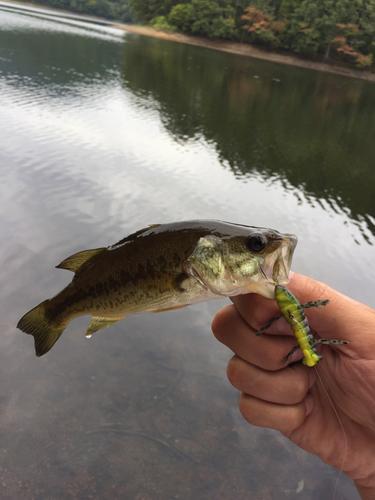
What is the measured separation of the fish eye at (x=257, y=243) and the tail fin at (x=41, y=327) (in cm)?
124

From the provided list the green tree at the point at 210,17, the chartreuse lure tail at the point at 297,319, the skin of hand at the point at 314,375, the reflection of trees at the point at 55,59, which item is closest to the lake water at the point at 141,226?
Answer: the reflection of trees at the point at 55,59

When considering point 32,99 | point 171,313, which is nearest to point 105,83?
point 32,99

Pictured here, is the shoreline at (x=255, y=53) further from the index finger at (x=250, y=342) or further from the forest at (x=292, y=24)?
the index finger at (x=250, y=342)

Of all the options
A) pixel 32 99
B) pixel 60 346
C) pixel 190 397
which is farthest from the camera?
pixel 32 99

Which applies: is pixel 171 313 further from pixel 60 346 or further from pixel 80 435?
pixel 80 435

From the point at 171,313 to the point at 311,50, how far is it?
60829 millimetres

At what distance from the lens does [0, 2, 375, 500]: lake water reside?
4.19 metres

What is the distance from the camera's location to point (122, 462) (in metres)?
4.20

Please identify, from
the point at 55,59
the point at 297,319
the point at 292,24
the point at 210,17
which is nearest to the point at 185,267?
the point at 297,319

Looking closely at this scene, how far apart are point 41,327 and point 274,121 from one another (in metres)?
21.5

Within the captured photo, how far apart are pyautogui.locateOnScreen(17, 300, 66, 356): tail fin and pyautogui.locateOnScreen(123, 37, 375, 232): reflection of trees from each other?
37.3 feet

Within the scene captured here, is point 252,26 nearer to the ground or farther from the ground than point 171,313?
farther from the ground

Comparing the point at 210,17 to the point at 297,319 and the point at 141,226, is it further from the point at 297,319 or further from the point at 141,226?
the point at 297,319

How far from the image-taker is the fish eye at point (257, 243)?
5.55 feet
